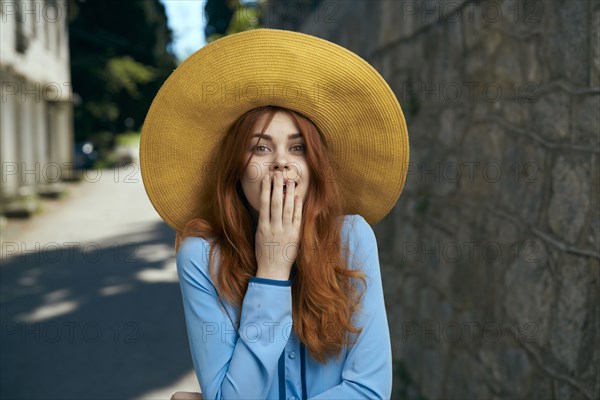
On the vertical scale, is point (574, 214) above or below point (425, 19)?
below

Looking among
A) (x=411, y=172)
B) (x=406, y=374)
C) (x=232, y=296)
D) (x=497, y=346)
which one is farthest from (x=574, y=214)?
(x=406, y=374)

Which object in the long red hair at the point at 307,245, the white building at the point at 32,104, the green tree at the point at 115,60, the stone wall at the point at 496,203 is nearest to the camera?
the long red hair at the point at 307,245

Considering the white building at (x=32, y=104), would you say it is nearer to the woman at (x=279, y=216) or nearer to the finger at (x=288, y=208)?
the woman at (x=279, y=216)

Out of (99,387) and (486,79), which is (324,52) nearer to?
(486,79)

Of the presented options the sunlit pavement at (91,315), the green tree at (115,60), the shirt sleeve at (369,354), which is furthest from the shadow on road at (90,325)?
the green tree at (115,60)

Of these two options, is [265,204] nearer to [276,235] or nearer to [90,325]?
[276,235]

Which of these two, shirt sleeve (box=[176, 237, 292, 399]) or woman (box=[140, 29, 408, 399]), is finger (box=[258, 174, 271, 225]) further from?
shirt sleeve (box=[176, 237, 292, 399])

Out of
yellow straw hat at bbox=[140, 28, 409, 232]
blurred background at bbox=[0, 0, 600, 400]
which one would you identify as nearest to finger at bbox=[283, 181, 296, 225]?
yellow straw hat at bbox=[140, 28, 409, 232]

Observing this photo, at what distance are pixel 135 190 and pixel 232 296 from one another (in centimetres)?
1460

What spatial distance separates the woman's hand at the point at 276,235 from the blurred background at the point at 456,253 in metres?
1.15

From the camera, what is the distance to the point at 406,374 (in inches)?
167

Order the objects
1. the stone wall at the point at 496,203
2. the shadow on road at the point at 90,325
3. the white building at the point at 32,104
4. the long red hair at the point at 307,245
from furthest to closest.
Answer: the white building at the point at 32,104
the shadow on road at the point at 90,325
the stone wall at the point at 496,203
the long red hair at the point at 307,245

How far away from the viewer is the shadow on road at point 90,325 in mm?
4117

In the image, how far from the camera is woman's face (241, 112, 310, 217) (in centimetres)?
163
